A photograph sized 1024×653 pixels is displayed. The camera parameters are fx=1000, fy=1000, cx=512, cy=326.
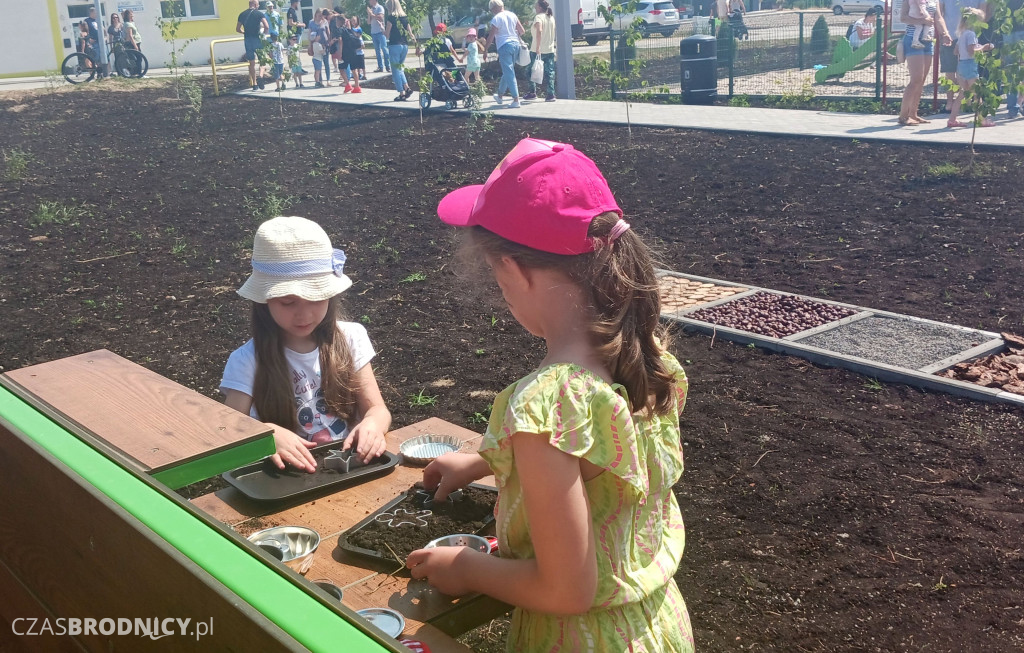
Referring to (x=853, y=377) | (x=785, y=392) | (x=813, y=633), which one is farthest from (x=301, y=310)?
(x=853, y=377)

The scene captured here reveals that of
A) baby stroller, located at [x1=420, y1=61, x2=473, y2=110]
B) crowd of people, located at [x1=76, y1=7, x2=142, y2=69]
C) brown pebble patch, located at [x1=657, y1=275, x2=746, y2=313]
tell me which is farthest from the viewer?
crowd of people, located at [x1=76, y1=7, x2=142, y2=69]

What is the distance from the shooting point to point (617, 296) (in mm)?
1786

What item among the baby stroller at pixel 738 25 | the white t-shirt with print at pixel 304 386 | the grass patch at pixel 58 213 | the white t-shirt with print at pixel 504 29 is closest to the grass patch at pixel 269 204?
the grass patch at pixel 58 213

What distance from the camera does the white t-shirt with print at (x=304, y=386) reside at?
314 centimetres

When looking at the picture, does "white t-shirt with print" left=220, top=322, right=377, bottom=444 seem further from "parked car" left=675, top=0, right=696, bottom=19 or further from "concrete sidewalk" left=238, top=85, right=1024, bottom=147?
"parked car" left=675, top=0, right=696, bottom=19

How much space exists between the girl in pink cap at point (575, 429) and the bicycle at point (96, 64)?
19.1 metres

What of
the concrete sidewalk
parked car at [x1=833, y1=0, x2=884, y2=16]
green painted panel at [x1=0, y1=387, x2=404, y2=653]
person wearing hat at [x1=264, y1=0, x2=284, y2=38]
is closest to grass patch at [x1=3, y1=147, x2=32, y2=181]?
the concrete sidewalk

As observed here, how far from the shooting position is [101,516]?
5.23ft

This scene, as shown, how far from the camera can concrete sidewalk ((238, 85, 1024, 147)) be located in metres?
11.6

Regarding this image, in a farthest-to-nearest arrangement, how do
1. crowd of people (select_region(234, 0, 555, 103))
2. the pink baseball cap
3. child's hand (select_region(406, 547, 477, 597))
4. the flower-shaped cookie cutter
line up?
crowd of people (select_region(234, 0, 555, 103))
the flower-shaped cookie cutter
child's hand (select_region(406, 547, 477, 597))
the pink baseball cap

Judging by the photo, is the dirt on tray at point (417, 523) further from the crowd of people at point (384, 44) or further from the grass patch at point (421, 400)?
the crowd of people at point (384, 44)

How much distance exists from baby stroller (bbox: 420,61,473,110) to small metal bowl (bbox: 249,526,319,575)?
1571 cm

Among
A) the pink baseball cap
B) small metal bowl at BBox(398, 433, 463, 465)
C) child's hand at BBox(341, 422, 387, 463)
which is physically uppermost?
the pink baseball cap

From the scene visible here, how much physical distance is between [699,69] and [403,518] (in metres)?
15.7
